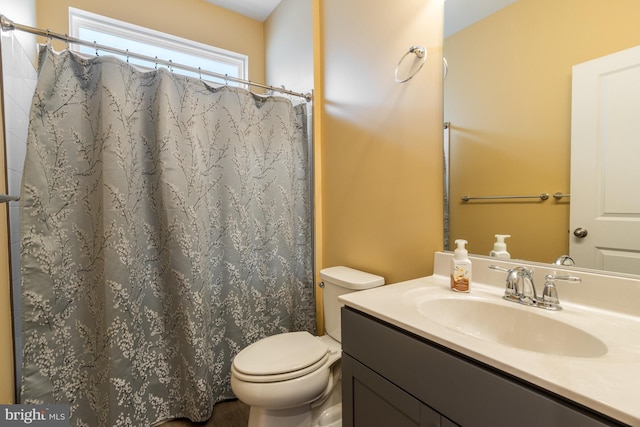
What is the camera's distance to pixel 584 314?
758 mm

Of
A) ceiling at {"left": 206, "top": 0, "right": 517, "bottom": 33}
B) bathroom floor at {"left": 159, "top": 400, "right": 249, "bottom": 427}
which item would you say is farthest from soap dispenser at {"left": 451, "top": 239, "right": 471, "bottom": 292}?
bathroom floor at {"left": 159, "top": 400, "right": 249, "bottom": 427}

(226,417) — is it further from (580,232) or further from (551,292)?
(580,232)

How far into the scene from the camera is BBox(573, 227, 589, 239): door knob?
2.76ft

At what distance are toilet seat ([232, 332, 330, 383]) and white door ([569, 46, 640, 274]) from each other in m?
1.00

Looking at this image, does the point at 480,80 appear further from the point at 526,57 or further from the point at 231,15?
the point at 231,15

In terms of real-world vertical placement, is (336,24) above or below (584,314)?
above

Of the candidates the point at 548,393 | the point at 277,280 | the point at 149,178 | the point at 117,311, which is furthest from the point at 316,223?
the point at 548,393

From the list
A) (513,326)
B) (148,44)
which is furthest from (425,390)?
(148,44)

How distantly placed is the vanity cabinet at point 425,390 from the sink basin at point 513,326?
0.46ft

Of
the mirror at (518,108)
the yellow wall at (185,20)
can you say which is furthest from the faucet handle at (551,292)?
the yellow wall at (185,20)

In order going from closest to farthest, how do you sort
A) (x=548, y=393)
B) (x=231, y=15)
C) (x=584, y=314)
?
1. (x=548, y=393)
2. (x=584, y=314)
3. (x=231, y=15)

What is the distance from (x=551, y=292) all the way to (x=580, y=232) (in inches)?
8.3

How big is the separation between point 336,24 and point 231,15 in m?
1.07

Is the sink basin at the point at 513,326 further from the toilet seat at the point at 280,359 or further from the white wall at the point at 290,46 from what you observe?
the white wall at the point at 290,46
